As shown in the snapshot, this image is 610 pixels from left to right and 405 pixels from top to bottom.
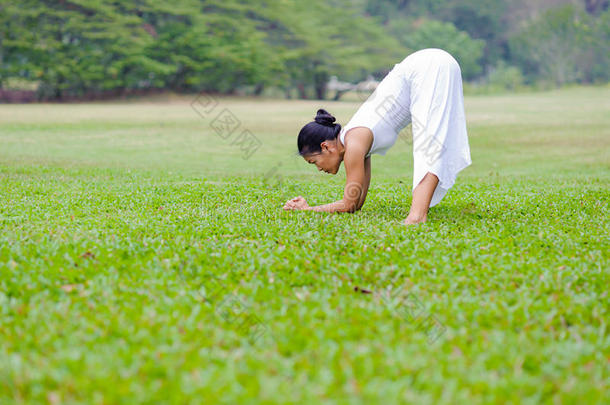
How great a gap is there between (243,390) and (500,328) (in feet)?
→ 5.89

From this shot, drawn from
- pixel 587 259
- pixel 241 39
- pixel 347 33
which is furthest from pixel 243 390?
pixel 347 33

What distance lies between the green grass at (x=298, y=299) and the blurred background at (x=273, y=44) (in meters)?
42.5

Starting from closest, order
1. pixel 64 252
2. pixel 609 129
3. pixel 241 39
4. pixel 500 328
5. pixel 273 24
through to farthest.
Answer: pixel 500 328 < pixel 64 252 < pixel 609 129 < pixel 241 39 < pixel 273 24

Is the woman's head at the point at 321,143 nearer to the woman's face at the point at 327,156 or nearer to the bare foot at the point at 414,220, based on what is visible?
the woman's face at the point at 327,156

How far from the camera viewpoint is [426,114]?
6277mm

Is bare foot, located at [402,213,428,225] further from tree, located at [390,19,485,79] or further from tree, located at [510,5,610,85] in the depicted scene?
tree, located at [510,5,610,85]

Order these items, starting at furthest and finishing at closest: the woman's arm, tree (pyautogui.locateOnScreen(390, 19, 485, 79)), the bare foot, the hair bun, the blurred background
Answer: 1. tree (pyautogui.locateOnScreen(390, 19, 485, 79))
2. the blurred background
3. the hair bun
4. the bare foot
5. the woman's arm

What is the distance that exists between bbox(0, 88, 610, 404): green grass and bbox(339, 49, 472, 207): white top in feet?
2.20

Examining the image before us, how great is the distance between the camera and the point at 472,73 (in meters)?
79.2

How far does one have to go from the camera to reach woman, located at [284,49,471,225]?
20.4 feet

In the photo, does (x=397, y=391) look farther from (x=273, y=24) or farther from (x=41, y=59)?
(x=273, y=24)

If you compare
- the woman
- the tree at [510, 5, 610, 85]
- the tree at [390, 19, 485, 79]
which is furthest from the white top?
the tree at [510, 5, 610, 85]

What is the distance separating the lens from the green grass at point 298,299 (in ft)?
9.76

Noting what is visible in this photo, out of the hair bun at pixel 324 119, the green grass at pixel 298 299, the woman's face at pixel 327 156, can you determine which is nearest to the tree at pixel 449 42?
the green grass at pixel 298 299
